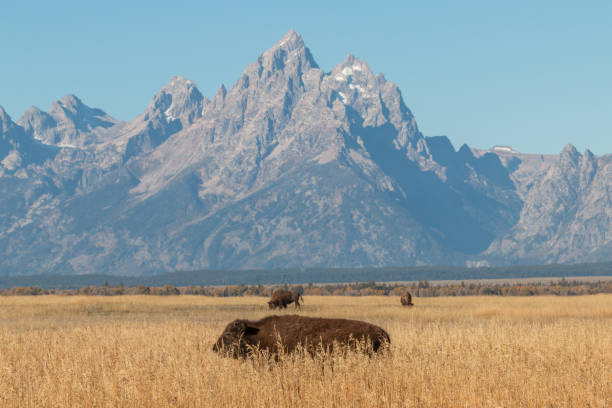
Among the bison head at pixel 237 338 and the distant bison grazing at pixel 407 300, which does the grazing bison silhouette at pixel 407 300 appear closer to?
the distant bison grazing at pixel 407 300

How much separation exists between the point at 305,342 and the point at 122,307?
38161 mm

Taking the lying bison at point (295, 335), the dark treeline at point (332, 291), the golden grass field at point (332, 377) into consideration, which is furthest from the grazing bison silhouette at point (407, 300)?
the dark treeline at point (332, 291)

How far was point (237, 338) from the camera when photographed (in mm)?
18375

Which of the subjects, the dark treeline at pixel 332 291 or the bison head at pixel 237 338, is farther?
the dark treeline at pixel 332 291

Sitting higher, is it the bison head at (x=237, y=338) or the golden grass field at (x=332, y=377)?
the bison head at (x=237, y=338)

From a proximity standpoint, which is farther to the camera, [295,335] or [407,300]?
[407,300]

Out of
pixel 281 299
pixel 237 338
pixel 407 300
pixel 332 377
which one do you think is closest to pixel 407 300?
pixel 407 300

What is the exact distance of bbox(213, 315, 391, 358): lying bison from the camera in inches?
697

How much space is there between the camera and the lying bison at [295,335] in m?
17.7

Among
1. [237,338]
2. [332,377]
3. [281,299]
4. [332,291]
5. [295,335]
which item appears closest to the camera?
[332,377]

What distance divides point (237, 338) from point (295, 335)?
1.38m

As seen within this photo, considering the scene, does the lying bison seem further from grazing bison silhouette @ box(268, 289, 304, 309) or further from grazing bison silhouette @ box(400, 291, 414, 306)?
grazing bison silhouette @ box(400, 291, 414, 306)

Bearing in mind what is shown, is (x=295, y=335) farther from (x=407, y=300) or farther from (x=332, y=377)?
(x=407, y=300)

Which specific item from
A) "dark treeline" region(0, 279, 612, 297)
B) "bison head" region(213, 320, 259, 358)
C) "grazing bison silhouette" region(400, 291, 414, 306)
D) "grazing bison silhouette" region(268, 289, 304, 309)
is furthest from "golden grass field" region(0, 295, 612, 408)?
"dark treeline" region(0, 279, 612, 297)
